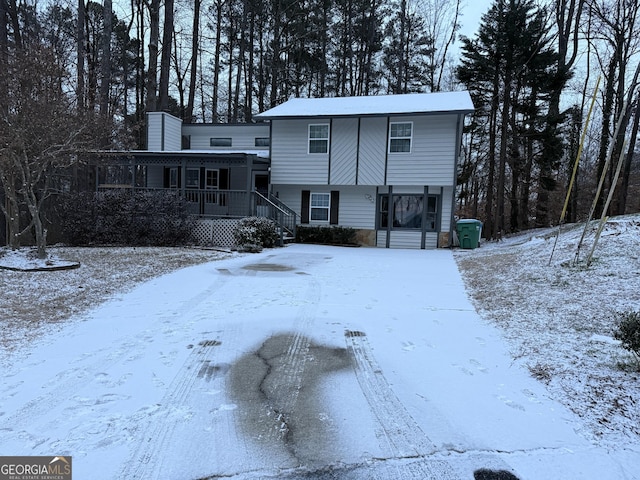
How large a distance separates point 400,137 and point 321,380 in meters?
13.7

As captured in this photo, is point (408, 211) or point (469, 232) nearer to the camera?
point (469, 232)

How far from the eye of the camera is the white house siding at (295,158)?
16516 millimetres

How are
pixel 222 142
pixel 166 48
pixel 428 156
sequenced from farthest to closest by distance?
pixel 222 142, pixel 166 48, pixel 428 156

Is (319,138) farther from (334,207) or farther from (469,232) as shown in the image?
(469,232)

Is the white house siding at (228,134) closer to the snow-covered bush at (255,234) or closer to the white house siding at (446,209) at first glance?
the snow-covered bush at (255,234)

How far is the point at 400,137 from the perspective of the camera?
15.7 meters

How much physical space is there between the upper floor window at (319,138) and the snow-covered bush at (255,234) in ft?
14.9

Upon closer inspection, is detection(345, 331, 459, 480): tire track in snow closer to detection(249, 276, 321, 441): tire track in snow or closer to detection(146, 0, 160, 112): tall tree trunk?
detection(249, 276, 321, 441): tire track in snow

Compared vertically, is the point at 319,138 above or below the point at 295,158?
above

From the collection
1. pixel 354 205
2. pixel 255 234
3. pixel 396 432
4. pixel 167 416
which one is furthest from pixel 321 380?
pixel 354 205

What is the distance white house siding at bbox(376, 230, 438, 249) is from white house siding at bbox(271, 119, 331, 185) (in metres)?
3.28

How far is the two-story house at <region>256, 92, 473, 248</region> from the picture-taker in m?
15.4

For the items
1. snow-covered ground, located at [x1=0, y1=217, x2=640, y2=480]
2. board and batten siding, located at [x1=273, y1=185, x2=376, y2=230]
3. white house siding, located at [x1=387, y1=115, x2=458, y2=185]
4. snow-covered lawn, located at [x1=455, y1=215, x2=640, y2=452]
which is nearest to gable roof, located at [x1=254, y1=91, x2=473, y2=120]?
white house siding, located at [x1=387, y1=115, x2=458, y2=185]

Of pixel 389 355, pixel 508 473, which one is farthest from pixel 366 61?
pixel 508 473
